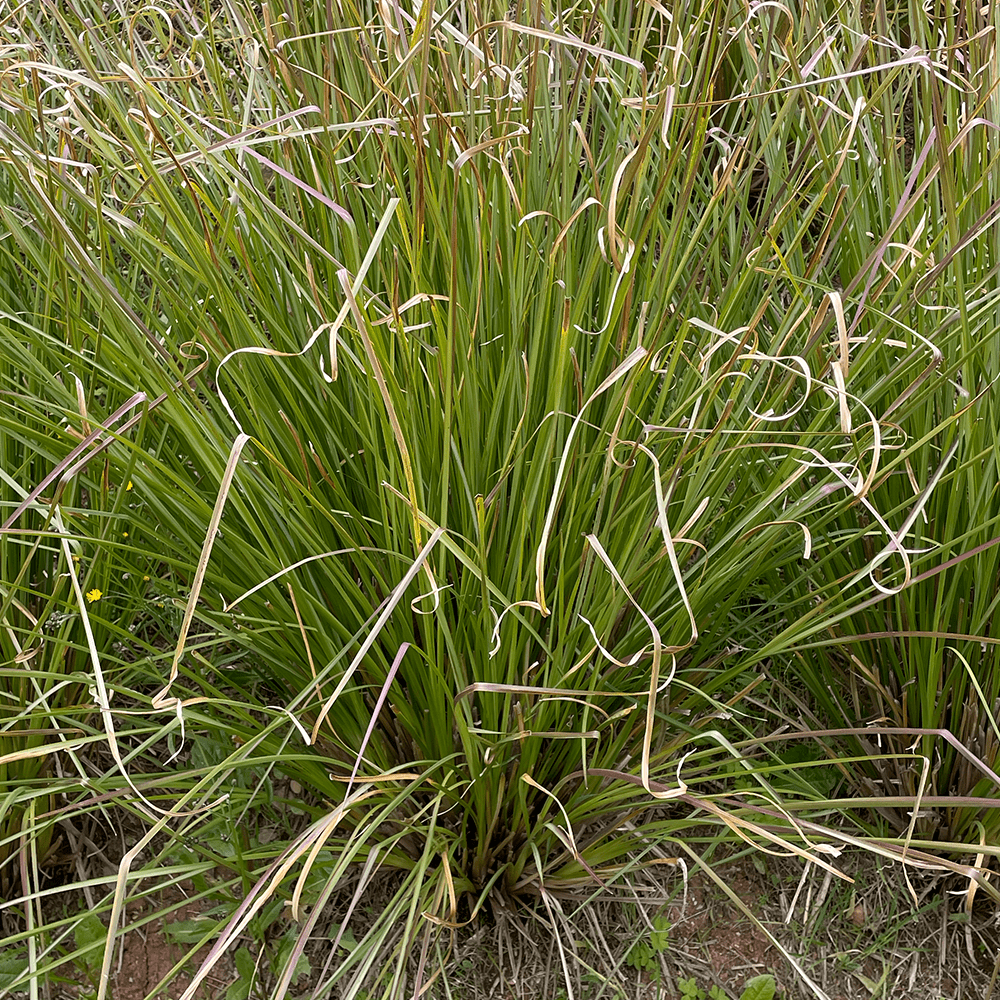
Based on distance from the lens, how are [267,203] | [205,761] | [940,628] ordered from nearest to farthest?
[267,203] → [940,628] → [205,761]

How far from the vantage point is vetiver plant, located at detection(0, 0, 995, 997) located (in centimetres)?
95

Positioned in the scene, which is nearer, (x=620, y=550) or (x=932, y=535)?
(x=620, y=550)

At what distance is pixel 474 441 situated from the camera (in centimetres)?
103

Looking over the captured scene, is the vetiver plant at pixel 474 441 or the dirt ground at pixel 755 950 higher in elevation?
the vetiver plant at pixel 474 441

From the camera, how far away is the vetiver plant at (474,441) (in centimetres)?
95

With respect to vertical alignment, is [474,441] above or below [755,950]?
above

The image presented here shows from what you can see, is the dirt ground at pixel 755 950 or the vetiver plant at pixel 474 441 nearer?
the vetiver plant at pixel 474 441

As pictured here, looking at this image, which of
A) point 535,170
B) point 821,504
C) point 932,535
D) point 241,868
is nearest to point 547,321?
point 535,170

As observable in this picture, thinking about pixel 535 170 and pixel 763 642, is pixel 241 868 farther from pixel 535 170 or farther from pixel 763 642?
pixel 535 170

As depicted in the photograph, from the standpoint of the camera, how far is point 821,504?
119 centimetres

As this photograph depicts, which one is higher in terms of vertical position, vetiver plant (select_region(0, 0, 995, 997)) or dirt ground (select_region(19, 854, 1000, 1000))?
vetiver plant (select_region(0, 0, 995, 997))

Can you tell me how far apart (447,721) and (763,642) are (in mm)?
467

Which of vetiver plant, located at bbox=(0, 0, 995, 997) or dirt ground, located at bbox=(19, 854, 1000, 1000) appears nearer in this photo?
vetiver plant, located at bbox=(0, 0, 995, 997)

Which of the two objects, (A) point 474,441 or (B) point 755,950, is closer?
(A) point 474,441
